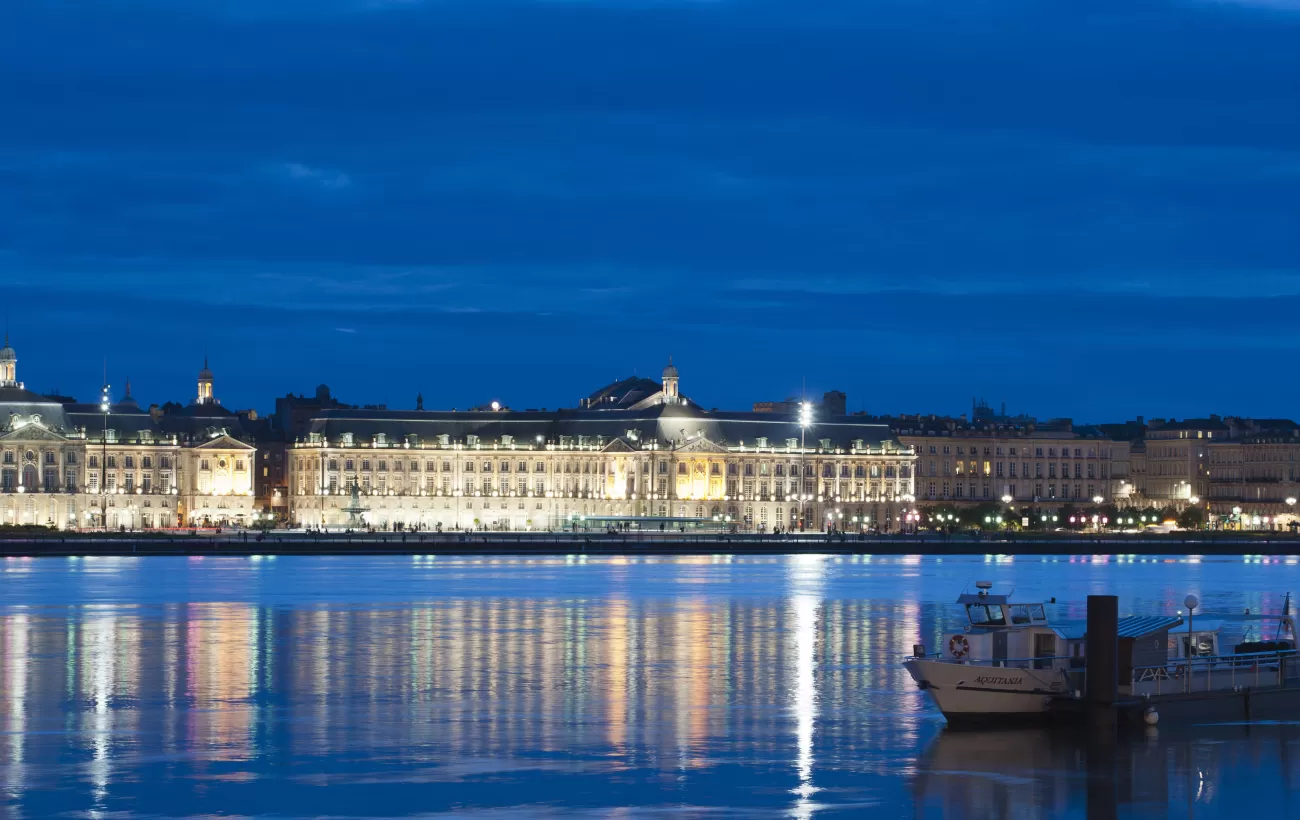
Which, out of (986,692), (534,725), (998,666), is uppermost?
(998,666)

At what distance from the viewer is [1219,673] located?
49938mm

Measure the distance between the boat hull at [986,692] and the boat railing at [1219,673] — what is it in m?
1.93

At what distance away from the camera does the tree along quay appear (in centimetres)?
16275

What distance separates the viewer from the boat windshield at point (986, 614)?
4956cm

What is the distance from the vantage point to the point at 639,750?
4453 cm

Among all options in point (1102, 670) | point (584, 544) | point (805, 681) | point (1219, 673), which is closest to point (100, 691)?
point (805, 681)

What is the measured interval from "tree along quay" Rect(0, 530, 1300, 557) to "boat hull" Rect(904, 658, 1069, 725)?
378 feet

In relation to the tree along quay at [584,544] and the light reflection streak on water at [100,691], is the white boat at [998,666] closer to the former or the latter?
the light reflection streak on water at [100,691]

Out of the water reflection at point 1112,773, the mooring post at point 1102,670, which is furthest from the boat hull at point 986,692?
the mooring post at point 1102,670

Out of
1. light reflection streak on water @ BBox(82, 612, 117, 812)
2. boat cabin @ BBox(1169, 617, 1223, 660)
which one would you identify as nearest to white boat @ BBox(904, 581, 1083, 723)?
boat cabin @ BBox(1169, 617, 1223, 660)

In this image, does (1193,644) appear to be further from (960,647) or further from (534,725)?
(534,725)

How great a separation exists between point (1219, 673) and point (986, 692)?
5363mm

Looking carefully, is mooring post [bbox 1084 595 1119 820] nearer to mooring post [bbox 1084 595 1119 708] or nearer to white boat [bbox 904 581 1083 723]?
mooring post [bbox 1084 595 1119 708]

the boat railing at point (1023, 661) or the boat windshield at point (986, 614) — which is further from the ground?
the boat windshield at point (986, 614)
